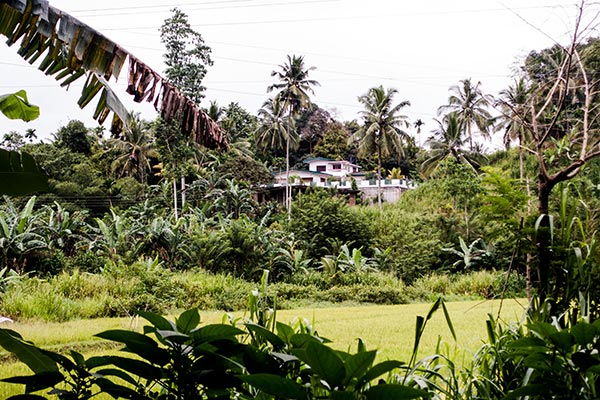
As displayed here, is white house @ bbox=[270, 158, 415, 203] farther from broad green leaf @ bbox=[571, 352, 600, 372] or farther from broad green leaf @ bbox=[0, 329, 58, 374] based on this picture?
broad green leaf @ bbox=[571, 352, 600, 372]

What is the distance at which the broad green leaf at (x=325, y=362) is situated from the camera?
1.56ft

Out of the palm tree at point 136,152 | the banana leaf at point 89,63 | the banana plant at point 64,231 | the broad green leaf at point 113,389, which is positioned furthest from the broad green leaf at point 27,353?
the palm tree at point 136,152

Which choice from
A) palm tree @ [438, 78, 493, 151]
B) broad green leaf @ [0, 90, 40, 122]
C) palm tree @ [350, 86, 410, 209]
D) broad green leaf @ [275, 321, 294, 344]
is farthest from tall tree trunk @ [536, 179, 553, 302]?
palm tree @ [438, 78, 493, 151]

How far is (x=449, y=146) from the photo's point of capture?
18719mm

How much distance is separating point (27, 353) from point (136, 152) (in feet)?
59.1

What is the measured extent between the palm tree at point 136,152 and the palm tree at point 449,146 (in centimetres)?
925

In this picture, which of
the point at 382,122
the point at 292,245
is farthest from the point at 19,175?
the point at 382,122

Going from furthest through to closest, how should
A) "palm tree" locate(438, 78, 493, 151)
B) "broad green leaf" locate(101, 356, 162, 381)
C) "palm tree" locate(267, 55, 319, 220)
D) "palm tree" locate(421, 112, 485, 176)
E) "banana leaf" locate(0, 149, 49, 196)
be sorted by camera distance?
"palm tree" locate(438, 78, 493, 151), "palm tree" locate(421, 112, 485, 176), "palm tree" locate(267, 55, 319, 220), "banana leaf" locate(0, 149, 49, 196), "broad green leaf" locate(101, 356, 162, 381)

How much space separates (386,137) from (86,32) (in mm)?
17957

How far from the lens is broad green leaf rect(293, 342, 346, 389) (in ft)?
1.56

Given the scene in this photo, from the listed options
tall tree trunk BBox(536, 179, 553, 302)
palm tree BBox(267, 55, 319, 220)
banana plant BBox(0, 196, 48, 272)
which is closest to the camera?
tall tree trunk BBox(536, 179, 553, 302)

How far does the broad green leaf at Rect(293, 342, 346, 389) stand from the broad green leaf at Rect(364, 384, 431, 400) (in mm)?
31

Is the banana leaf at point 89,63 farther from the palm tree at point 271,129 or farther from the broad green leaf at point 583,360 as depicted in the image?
the palm tree at point 271,129

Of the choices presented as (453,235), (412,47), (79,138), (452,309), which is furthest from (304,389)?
(79,138)
